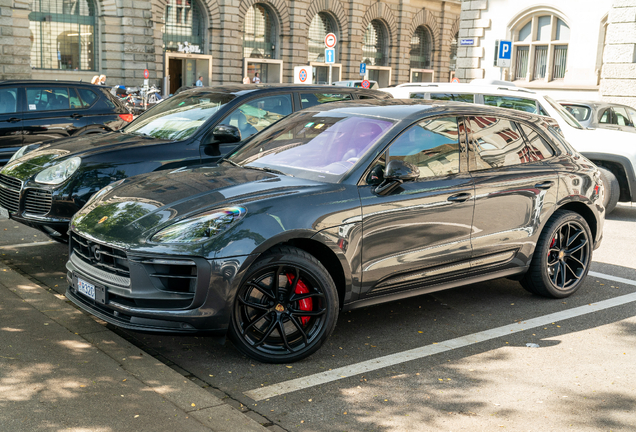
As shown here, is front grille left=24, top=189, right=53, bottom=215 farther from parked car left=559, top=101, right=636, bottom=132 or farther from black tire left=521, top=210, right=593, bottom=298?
parked car left=559, top=101, right=636, bottom=132

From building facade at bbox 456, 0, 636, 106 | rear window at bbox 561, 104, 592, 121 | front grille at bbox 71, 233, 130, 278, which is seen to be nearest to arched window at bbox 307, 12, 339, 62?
building facade at bbox 456, 0, 636, 106

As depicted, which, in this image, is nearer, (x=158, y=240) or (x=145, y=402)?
(x=145, y=402)

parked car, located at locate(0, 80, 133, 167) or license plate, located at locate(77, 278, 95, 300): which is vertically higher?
parked car, located at locate(0, 80, 133, 167)

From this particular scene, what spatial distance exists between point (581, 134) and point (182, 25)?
2953cm

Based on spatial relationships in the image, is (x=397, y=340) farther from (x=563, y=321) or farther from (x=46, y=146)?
(x=46, y=146)

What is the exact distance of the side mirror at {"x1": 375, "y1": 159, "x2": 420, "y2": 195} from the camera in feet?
15.7

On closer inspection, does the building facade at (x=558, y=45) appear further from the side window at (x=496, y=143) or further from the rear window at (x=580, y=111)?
the side window at (x=496, y=143)

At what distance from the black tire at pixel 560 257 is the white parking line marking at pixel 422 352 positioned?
28 centimetres

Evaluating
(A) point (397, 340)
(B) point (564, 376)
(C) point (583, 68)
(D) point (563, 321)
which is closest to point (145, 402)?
(A) point (397, 340)

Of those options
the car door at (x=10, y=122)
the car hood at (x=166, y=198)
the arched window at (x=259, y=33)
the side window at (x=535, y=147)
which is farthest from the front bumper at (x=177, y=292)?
the arched window at (x=259, y=33)

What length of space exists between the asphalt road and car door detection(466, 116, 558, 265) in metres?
0.64

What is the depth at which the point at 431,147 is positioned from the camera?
5.30 m

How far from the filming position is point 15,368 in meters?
4.21

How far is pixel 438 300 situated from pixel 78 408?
345 centimetres
